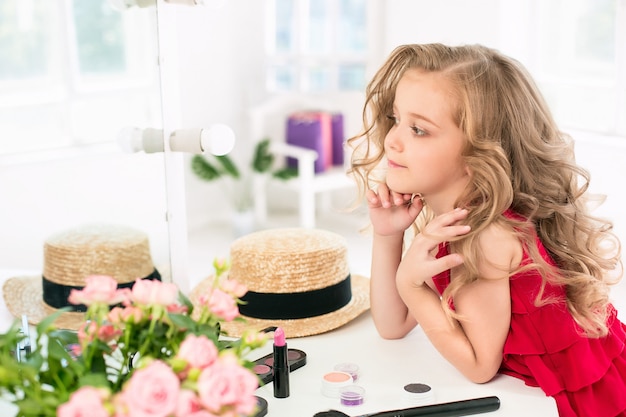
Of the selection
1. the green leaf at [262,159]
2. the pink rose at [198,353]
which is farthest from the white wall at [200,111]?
the pink rose at [198,353]

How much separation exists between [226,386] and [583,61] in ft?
9.59

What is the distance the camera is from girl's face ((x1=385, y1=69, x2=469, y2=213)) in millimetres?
1218

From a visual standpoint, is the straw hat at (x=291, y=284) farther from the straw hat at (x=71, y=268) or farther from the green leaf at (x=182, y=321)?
the green leaf at (x=182, y=321)

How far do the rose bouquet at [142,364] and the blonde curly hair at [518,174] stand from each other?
54cm

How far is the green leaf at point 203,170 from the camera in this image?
390 centimetres

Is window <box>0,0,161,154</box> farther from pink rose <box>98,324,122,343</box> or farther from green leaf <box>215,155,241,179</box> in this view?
green leaf <box>215,155,241,179</box>

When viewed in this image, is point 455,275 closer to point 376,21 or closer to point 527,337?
point 527,337

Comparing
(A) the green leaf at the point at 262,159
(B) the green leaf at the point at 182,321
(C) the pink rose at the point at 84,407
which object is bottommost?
(A) the green leaf at the point at 262,159

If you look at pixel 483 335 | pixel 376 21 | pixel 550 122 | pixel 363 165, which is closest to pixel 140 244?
pixel 363 165

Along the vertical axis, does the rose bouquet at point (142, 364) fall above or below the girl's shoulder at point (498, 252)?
above

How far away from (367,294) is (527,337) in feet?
1.48

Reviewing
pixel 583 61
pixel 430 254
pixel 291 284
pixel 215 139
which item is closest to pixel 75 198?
pixel 215 139

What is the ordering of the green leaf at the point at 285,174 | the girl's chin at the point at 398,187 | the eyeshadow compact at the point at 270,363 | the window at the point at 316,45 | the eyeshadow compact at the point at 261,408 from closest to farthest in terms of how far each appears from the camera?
the eyeshadow compact at the point at 261,408 < the eyeshadow compact at the point at 270,363 < the girl's chin at the point at 398,187 < the green leaf at the point at 285,174 < the window at the point at 316,45

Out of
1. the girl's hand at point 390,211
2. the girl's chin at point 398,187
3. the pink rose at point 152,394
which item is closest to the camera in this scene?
the pink rose at point 152,394
